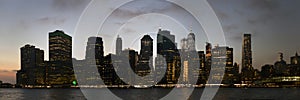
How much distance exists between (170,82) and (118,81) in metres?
31.9

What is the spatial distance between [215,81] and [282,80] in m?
33.5

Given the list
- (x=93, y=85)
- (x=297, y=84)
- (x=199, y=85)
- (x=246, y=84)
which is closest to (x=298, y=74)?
(x=297, y=84)

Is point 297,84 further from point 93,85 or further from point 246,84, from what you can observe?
point 93,85

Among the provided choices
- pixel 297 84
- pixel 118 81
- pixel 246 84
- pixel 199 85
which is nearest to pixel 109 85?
pixel 118 81

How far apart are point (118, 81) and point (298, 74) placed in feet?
264

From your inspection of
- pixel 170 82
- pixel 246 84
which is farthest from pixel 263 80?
pixel 170 82

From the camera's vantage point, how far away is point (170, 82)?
164625mm

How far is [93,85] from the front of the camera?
190 m

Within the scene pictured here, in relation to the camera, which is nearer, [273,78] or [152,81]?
[273,78]

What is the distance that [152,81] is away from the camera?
608 feet

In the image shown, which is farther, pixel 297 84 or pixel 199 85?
pixel 199 85

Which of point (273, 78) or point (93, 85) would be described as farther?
point (93, 85)

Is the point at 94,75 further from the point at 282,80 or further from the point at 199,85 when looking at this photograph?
the point at 282,80

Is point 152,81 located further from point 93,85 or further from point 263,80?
point 263,80
